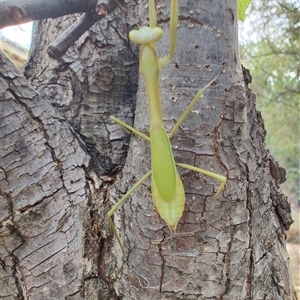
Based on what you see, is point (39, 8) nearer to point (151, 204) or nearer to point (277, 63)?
point (151, 204)

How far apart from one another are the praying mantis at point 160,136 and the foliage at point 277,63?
4.77 feet

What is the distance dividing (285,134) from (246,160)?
2.75 meters

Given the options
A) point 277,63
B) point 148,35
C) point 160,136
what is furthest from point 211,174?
point 277,63

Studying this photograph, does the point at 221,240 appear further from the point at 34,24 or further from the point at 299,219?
A: the point at 299,219

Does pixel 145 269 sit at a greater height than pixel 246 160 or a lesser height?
lesser

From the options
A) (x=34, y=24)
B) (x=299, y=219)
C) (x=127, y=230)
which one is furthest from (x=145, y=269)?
Answer: (x=299, y=219)

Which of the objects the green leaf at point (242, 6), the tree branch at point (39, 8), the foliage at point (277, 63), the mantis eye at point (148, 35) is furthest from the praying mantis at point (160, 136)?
the foliage at point (277, 63)

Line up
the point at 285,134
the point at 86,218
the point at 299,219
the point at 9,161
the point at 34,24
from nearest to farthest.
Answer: the point at 9,161
the point at 86,218
the point at 34,24
the point at 285,134
the point at 299,219

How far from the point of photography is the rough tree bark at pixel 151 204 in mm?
837

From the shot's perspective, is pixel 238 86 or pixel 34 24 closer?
pixel 238 86

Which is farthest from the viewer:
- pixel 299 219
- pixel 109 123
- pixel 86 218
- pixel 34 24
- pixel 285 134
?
A: pixel 299 219

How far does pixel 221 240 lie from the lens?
852 mm

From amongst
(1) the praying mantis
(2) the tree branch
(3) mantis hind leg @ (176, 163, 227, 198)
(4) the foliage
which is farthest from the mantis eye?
(4) the foliage

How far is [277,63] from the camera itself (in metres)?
2.61
